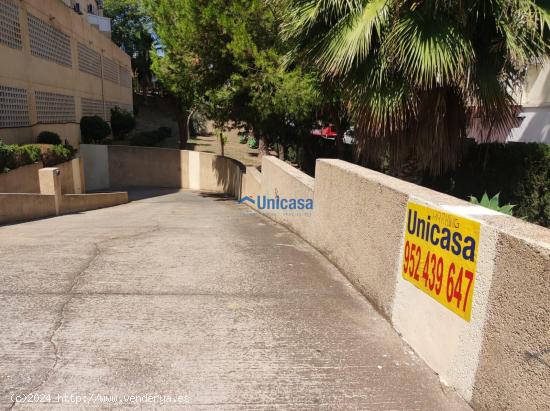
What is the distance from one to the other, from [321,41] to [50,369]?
222 inches

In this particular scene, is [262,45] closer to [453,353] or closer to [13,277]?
[13,277]

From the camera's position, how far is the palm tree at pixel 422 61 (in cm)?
570

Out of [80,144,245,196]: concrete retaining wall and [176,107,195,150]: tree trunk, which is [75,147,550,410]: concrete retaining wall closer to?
[80,144,245,196]: concrete retaining wall

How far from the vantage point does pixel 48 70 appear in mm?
18453

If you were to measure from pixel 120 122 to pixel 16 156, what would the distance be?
56.8ft

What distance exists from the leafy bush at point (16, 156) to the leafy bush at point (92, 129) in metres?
9.31

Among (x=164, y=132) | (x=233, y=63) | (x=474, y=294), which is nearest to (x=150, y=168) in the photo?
(x=164, y=132)

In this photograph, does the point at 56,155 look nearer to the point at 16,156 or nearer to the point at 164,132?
the point at 16,156

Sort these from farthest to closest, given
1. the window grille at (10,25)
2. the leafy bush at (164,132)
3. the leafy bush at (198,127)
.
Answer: the leafy bush at (198,127), the leafy bush at (164,132), the window grille at (10,25)

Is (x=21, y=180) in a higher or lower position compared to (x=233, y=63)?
lower

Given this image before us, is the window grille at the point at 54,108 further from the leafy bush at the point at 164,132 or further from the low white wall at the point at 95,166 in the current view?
the leafy bush at the point at 164,132

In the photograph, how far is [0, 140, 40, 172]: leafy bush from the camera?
12.2m

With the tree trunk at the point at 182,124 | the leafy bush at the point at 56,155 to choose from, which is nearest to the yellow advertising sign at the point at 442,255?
the leafy bush at the point at 56,155

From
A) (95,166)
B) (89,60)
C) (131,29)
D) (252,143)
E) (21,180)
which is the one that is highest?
(131,29)
